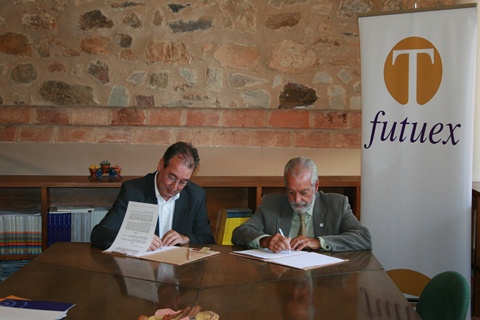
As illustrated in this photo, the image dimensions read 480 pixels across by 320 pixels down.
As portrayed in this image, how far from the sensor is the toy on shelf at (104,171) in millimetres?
4574

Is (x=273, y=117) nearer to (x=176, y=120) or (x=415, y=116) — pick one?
(x=176, y=120)

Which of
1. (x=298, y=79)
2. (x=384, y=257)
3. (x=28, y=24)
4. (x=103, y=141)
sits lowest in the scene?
(x=384, y=257)

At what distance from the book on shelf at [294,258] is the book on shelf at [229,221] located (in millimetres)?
1436

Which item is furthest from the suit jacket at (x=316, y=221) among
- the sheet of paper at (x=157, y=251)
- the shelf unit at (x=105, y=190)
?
the shelf unit at (x=105, y=190)

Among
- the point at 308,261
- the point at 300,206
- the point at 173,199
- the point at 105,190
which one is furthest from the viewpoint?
the point at 105,190

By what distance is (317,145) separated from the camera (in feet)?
16.6

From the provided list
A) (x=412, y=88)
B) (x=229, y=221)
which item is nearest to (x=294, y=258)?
(x=412, y=88)

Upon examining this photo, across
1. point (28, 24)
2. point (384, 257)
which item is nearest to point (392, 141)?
point (384, 257)

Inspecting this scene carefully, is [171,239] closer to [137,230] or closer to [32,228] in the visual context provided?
[137,230]

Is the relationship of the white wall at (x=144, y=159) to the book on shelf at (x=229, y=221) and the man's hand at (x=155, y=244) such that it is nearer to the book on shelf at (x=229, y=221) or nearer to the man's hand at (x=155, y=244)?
the book on shelf at (x=229, y=221)

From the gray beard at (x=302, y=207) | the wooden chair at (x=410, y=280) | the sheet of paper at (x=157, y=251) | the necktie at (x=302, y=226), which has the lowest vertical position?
the wooden chair at (x=410, y=280)

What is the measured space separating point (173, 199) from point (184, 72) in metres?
1.49

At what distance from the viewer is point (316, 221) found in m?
3.54

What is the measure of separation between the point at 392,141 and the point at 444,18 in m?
0.78
